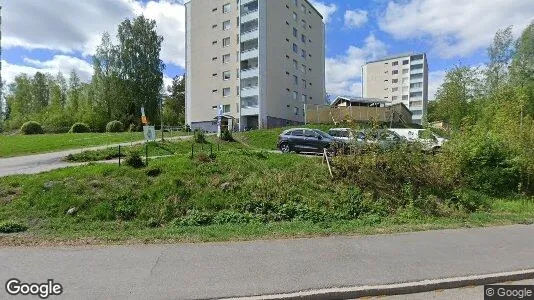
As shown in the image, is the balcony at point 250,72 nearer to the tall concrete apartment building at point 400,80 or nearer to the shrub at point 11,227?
the shrub at point 11,227

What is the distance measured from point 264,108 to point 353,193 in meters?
34.7

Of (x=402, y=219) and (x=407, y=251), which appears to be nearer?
(x=407, y=251)

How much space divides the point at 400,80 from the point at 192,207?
10623 cm

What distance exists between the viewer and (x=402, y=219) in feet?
33.4

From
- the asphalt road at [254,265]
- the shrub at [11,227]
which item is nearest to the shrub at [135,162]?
the shrub at [11,227]

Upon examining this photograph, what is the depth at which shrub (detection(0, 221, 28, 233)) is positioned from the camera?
8.05 metres

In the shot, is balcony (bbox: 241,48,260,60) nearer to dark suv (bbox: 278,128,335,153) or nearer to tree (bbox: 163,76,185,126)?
tree (bbox: 163,76,185,126)

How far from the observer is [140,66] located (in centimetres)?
5503

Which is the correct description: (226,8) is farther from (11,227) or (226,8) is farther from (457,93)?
(11,227)

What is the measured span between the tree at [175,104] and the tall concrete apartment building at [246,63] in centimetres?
1333

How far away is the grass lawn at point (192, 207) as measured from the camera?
8.13 m

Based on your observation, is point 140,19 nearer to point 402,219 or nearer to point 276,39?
point 276,39

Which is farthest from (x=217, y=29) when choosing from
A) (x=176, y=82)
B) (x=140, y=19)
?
(x=176, y=82)

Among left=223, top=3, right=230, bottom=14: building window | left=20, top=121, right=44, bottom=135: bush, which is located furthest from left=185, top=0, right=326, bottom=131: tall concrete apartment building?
left=20, top=121, right=44, bottom=135: bush
